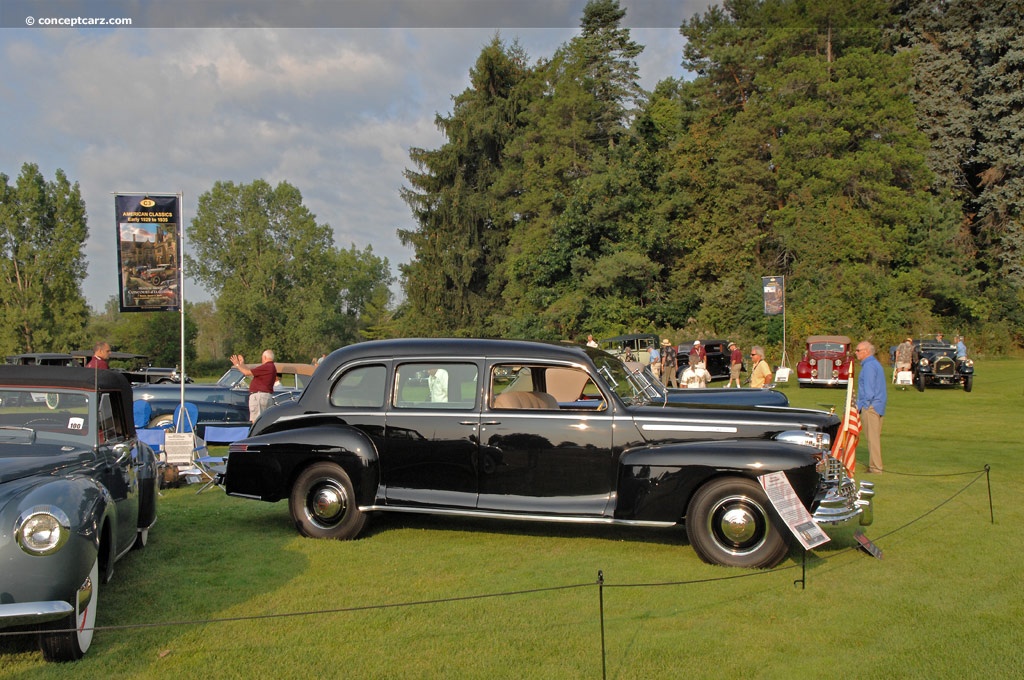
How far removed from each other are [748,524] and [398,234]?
5476 cm

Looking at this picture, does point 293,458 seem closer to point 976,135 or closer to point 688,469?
point 688,469

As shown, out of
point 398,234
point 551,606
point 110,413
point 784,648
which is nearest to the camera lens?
point 784,648

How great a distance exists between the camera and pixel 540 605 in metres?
5.64

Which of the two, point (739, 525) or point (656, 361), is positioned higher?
point (656, 361)

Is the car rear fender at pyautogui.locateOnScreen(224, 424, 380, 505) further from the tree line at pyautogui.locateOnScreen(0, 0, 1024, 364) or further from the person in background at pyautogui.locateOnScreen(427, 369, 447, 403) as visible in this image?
the tree line at pyautogui.locateOnScreen(0, 0, 1024, 364)

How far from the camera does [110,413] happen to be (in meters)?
6.40

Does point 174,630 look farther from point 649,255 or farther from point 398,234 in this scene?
point 398,234

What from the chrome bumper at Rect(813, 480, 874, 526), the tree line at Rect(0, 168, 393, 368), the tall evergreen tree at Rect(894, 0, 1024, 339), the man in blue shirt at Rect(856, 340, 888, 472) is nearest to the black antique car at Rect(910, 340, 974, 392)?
the man in blue shirt at Rect(856, 340, 888, 472)

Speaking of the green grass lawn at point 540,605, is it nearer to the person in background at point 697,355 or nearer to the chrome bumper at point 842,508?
the chrome bumper at point 842,508

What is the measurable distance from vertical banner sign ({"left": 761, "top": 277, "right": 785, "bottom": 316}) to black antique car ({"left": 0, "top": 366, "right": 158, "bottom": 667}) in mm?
32637

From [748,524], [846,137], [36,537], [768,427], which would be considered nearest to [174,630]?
[36,537]

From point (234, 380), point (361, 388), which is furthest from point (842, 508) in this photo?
point (234, 380)

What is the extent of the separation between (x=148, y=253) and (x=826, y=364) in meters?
24.3

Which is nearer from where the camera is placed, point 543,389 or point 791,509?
point 791,509
